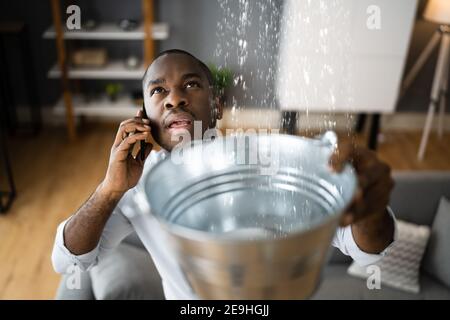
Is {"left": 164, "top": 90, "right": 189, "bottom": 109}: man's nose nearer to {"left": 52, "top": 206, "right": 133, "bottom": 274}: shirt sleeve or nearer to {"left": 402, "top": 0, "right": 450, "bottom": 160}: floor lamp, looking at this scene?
{"left": 52, "top": 206, "right": 133, "bottom": 274}: shirt sleeve

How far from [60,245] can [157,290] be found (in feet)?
1.76

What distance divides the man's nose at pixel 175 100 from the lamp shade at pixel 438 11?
1700 mm

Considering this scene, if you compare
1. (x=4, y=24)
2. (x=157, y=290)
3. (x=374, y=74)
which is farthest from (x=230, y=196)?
(x=4, y=24)

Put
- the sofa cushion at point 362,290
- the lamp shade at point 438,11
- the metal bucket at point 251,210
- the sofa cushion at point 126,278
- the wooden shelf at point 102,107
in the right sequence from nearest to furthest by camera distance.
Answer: the metal bucket at point 251,210 < the sofa cushion at point 126,278 < the sofa cushion at point 362,290 < the lamp shade at point 438,11 < the wooden shelf at point 102,107

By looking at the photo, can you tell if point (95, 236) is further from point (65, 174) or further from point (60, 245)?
point (65, 174)

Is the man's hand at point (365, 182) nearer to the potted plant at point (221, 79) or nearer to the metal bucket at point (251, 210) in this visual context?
the metal bucket at point (251, 210)

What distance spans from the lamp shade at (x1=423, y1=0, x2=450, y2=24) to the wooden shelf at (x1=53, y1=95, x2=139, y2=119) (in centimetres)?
107

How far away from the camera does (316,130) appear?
0.34 meters

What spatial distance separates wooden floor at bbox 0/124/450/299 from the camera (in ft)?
4.45

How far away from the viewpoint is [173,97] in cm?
27

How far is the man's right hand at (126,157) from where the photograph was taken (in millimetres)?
266

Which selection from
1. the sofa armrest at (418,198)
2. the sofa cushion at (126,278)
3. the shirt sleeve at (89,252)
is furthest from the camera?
the sofa armrest at (418,198)

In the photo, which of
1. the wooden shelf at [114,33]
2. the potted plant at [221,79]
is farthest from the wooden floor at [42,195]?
the potted plant at [221,79]

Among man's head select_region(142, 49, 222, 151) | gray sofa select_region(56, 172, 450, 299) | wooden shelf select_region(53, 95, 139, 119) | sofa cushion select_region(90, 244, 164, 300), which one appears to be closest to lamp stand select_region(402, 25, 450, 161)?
gray sofa select_region(56, 172, 450, 299)
